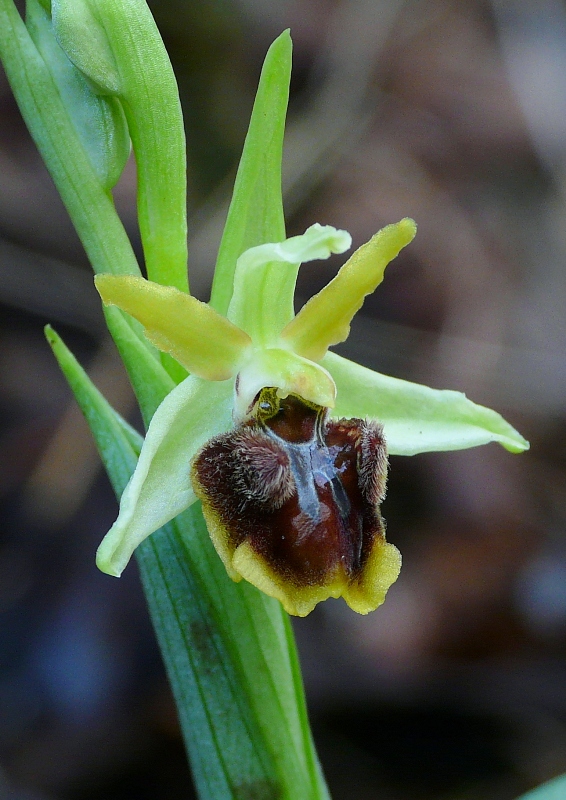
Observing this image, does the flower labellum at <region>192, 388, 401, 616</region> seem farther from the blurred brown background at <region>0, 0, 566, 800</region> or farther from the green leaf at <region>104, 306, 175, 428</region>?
the blurred brown background at <region>0, 0, 566, 800</region>

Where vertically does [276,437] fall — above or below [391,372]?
below

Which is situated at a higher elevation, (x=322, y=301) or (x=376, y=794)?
(x=322, y=301)

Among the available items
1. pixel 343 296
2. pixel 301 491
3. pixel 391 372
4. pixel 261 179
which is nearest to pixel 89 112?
pixel 261 179

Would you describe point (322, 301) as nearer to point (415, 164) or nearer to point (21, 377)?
point (21, 377)

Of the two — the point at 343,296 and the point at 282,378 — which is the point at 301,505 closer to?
the point at 282,378

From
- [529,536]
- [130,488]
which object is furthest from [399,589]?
[130,488]

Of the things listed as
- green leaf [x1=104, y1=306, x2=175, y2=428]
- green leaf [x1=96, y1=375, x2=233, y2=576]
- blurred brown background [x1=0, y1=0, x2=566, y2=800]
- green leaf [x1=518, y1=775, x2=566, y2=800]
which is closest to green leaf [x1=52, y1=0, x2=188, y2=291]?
green leaf [x1=104, y1=306, x2=175, y2=428]
